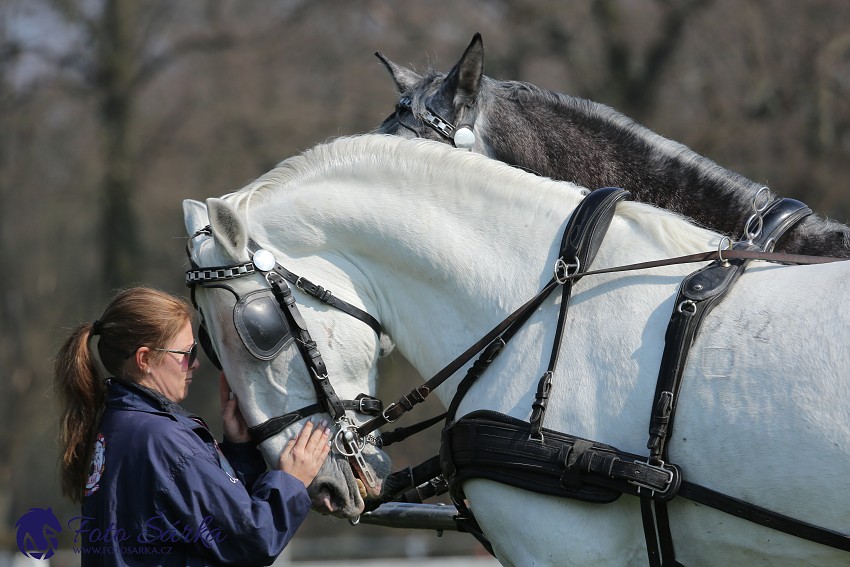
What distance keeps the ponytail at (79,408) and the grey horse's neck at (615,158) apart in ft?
6.40

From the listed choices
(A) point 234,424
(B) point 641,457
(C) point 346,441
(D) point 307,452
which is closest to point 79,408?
(A) point 234,424

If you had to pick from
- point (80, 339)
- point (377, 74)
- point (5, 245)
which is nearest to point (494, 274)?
point (80, 339)

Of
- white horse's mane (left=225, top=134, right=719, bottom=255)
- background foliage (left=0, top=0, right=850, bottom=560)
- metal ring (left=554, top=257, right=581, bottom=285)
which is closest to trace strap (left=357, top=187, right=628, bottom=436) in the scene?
metal ring (left=554, top=257, right=581, bottom=285)

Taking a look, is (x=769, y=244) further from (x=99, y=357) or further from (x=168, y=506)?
(x=99, y=357)

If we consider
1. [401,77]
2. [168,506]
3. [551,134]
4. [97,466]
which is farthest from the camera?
[401,77]

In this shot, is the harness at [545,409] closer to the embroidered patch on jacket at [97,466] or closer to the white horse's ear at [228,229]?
the white horse's ear at [228,229]

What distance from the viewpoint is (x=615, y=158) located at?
13.3ft

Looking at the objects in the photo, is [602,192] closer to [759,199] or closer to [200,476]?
[759,199]

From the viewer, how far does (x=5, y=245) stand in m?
15.8

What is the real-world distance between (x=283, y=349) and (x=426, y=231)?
58cm

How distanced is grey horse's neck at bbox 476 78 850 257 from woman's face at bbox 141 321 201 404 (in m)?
1.74

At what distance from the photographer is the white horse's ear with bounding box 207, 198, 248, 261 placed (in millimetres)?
3004

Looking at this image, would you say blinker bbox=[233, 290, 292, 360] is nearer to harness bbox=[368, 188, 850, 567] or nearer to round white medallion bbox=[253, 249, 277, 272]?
round white medallion bbox=[253, 249, 277, 272]

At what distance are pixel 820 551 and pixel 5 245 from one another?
1549cm
